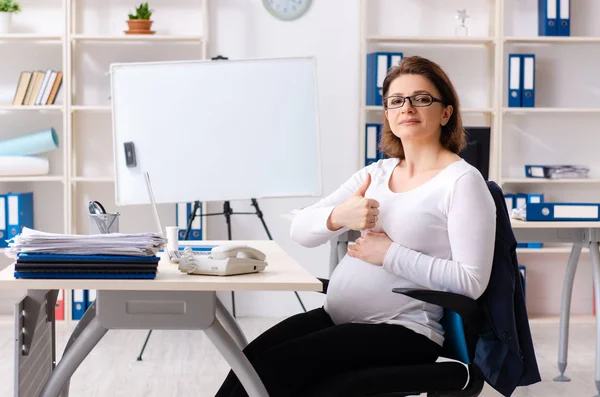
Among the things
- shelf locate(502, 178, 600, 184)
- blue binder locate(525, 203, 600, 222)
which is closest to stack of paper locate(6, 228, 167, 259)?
blue binder locate(525, 203, 600, 222)

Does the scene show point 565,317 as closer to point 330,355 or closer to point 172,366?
point 172,366

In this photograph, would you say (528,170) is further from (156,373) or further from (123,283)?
(123,283)

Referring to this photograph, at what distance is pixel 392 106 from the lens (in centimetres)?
204

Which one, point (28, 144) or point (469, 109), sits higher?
point (469, 109)

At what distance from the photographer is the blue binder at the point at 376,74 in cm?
460

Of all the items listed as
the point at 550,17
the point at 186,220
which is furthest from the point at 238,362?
the point at 550,17

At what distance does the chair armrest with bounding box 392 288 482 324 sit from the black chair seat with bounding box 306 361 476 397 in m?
0.12

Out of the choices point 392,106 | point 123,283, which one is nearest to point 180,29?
point 392,106

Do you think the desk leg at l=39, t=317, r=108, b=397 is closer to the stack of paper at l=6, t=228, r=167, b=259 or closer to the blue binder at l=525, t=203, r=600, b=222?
the stack of paper at l=6, t=228, r=167, b=259

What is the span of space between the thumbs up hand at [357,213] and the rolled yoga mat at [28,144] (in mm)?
2980

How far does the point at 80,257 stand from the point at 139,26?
308cm

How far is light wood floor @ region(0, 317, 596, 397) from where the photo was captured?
3326 millimetres

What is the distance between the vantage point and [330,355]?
173cm

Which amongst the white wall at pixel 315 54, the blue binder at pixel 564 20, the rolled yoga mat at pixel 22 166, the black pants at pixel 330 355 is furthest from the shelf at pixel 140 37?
the black pants at pixel 330 355
